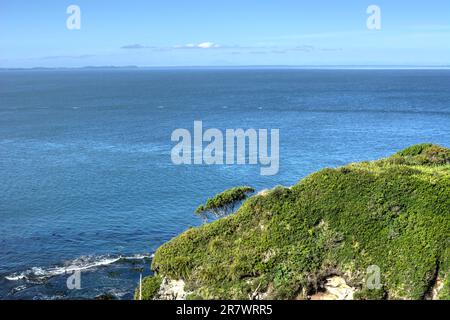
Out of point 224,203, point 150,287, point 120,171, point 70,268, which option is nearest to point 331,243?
point 150,287

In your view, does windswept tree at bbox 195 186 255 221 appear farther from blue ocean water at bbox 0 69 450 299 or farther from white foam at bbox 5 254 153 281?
white foam at bbox 5 254 153 281

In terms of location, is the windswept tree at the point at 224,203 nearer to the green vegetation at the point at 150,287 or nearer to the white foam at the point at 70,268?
the white foam at the point at 70,268

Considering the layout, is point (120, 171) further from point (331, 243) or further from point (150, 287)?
point (331, 243)

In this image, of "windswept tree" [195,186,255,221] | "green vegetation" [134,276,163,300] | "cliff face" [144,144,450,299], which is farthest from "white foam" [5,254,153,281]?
"green vegetation" [134,276,163,300]
